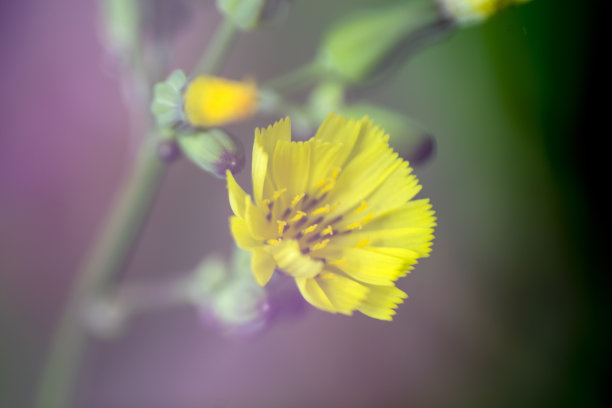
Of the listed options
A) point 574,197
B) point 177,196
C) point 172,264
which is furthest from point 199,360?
point 574,197

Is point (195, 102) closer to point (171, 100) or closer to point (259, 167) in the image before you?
point (171, 100)

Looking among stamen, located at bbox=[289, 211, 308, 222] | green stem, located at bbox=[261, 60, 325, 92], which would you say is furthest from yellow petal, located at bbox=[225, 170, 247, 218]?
green stem, located at bbox=[261, 60, 325, 92]

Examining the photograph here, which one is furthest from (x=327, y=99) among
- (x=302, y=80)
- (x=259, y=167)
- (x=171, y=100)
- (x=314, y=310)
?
(x=314, y=310)

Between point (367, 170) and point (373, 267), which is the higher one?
point (367, 170)

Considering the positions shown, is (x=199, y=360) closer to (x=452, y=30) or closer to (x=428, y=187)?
(x=428, y=187)

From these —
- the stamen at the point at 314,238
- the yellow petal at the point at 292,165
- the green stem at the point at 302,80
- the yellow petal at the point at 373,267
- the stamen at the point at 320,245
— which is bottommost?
the yellow petal at the point at 373,267

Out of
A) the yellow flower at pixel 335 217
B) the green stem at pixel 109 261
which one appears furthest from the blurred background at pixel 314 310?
the yellow flower at pixel 335 217

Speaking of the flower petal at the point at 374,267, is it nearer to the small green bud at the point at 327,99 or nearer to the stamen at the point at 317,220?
the stamen at the point at 317,220
